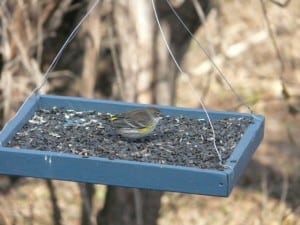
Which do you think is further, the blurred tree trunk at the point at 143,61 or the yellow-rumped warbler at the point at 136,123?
the blurred tree trunk at the point at 143,61

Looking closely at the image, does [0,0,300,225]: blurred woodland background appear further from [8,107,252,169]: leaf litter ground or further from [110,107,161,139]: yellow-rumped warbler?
[110,107,161,139]: yellow-rumped warbler

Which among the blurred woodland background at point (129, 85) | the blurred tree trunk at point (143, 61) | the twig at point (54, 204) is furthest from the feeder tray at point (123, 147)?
the twig at point (54, 204)

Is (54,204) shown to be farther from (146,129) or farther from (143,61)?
(146,129)

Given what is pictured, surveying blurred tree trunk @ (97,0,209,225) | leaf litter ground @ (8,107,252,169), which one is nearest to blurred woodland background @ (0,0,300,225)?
blurred tree trunk @ (97,0,209,225)

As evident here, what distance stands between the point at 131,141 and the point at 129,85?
202 centimetres

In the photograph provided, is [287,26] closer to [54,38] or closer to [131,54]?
[54,38]

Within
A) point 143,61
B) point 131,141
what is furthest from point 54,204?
point 131,141

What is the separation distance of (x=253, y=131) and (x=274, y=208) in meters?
4.06

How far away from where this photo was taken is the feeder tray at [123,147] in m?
3.24

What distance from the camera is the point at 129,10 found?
5.66 meters

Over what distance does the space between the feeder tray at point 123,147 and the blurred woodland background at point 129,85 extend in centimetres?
104

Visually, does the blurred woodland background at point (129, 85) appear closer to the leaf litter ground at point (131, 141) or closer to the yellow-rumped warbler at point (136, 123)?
the leaf litter ground at point (131, 141)

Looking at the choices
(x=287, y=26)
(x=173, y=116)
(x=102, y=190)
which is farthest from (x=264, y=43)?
(x=173, y=116)

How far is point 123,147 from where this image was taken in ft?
11.9
